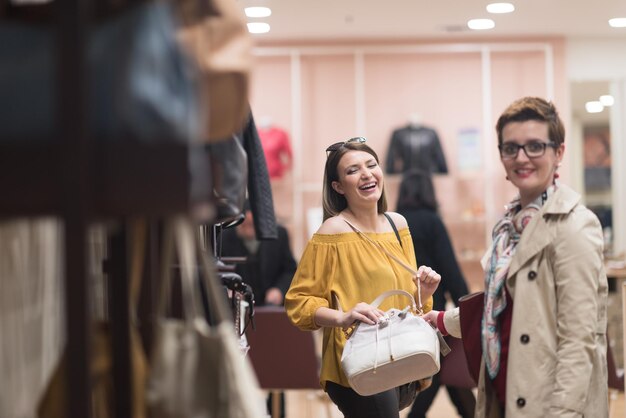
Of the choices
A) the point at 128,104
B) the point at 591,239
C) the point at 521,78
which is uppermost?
the point at 521,78

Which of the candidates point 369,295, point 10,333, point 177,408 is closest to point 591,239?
point 369,295

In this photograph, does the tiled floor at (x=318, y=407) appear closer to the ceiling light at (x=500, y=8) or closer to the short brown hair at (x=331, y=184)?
the short brown hair at (x=331, y=184)

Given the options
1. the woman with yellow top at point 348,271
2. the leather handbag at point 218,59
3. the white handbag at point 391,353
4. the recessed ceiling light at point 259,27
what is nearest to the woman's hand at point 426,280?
the woman with yellow top at point 348,271

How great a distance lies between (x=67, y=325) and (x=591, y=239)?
1.59 meters

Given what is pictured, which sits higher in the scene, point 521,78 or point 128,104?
point 521,78

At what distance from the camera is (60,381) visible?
1672 mm

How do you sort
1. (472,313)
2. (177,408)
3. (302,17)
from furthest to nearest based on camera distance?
1. (302,17)
2. (472,313)
3. (177,408)

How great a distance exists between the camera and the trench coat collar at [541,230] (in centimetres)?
256

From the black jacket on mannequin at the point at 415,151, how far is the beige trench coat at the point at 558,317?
6554 millimetres

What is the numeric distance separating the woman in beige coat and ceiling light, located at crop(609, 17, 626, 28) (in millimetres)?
6514

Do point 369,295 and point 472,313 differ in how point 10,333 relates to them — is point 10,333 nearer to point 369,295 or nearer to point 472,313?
point 472,313

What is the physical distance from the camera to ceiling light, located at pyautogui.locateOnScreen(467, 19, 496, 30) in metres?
8.64

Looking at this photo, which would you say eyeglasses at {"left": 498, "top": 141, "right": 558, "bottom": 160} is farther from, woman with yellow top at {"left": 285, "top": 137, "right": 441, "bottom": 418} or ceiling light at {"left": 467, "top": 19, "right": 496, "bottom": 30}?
ceiling light at {"left": 467, "top": 19, "right": 496, "bottom": 30}

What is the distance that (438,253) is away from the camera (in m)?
5.60
